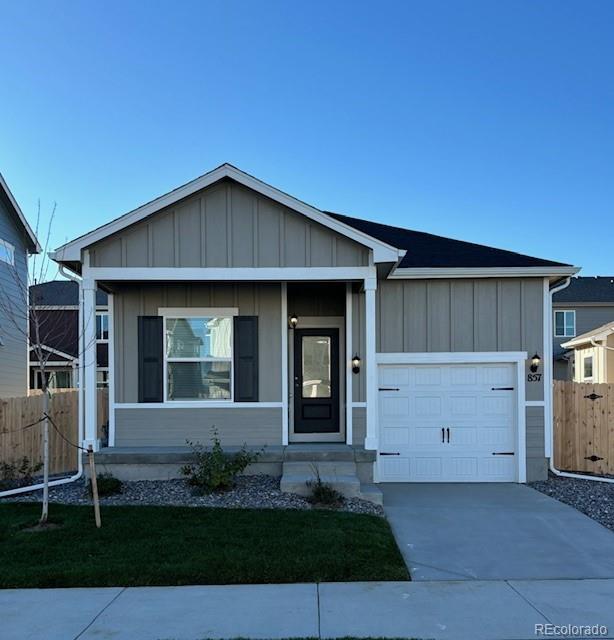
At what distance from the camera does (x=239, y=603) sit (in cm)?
500

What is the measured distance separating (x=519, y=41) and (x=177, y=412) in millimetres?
10375

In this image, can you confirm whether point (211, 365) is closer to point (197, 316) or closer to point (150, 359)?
point (197, 316)

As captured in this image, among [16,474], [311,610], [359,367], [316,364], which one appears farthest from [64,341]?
[311,610]

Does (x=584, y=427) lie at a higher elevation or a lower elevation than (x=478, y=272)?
lower

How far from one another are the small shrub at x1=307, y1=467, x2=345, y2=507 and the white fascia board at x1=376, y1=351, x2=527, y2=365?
288 cm

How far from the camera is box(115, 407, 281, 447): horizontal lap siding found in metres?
10.2

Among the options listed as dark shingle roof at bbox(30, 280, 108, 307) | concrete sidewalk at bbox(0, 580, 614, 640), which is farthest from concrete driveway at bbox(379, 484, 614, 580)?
dark shingle roof at bbox(30, 280, 108, 307)

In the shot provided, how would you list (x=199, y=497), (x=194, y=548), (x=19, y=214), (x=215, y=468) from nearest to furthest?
1. (x=194, y=548)
2. (x=199, y=497)
3. (x=215, y=468)
4. (x=19, y=214)

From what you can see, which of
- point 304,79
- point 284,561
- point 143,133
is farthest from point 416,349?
point 143,133

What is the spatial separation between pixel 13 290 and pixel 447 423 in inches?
475
